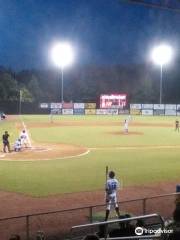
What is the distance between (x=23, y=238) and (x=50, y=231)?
0.97m

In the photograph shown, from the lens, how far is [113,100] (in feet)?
280

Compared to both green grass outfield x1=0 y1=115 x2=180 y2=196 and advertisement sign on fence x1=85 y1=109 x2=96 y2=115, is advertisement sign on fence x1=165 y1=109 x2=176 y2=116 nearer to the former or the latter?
advertisement sign on fence x1=85 y1=109 x2=96 y2=115

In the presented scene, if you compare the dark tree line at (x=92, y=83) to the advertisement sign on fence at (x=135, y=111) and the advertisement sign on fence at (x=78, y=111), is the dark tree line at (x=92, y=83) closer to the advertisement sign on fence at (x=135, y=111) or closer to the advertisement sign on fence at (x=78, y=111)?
the advertisement sign on fence at (x=135, y=111)

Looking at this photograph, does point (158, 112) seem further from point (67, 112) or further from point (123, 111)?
point (67, 112)

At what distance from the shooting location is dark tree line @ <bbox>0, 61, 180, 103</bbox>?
107000 mm

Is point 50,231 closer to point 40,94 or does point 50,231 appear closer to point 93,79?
point 40,94

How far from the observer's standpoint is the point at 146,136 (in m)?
44.4

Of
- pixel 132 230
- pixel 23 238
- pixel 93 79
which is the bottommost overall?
pixel 23 238

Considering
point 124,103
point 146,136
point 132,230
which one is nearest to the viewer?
point 132,230

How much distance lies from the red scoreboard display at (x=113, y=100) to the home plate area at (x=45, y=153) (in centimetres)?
4930

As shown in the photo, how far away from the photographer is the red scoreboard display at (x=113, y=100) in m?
84.0

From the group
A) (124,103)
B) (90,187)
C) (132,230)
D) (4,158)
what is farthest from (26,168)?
(124,103)

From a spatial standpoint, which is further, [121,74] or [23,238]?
[121,74]

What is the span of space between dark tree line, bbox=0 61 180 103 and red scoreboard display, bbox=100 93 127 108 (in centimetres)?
1799
